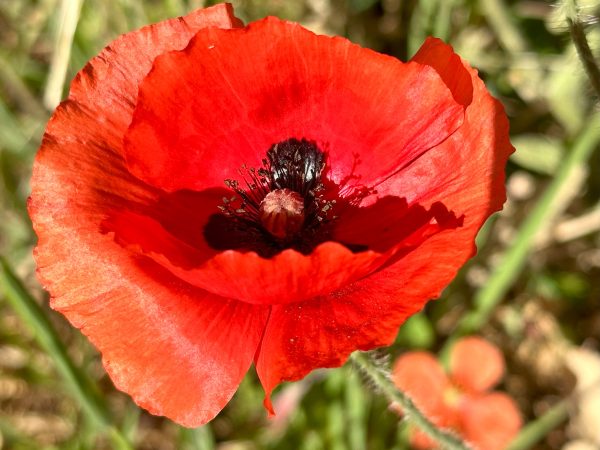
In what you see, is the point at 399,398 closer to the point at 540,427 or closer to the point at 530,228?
the point at 540,427

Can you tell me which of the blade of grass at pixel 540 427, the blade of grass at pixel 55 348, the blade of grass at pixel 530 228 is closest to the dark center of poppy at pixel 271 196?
the blade of grass at pixel 55 348

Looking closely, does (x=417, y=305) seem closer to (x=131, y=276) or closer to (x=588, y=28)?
(x=131, y=276)

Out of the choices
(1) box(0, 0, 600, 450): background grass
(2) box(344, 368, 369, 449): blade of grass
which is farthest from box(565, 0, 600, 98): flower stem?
(2) box(344, 368, 369, 449): blade of grass

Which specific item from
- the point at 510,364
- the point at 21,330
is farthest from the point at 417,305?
Answer: the point at 21,330

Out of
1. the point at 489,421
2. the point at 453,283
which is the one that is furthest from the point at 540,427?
the point at 453,283

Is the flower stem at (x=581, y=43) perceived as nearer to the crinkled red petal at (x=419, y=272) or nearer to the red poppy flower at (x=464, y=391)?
the crinkled red petal at (x=419, y=272)

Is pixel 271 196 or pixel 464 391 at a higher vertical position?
pixel 271 196
